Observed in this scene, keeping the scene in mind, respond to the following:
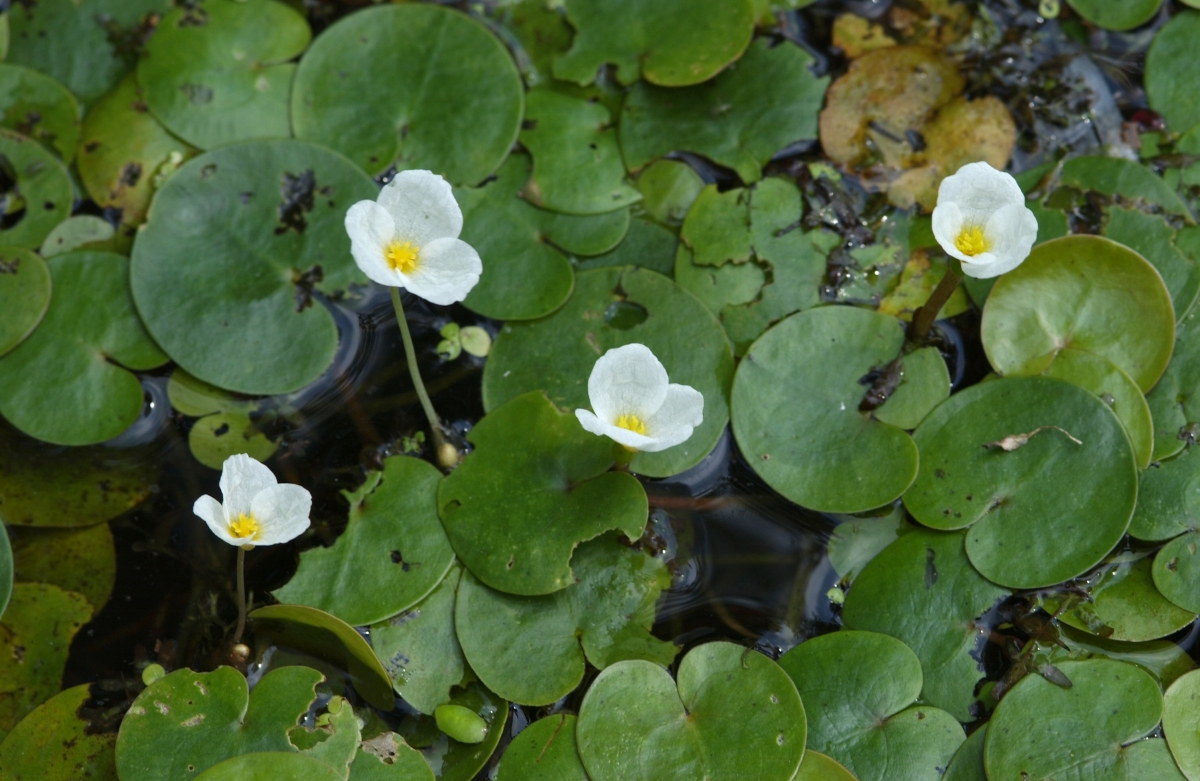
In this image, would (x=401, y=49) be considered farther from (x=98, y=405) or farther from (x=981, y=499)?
(x=981, y=499)

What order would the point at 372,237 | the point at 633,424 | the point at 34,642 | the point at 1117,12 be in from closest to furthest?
the point at 372,237
the point at 633,424
the point at 34,642
the point at 1117,12

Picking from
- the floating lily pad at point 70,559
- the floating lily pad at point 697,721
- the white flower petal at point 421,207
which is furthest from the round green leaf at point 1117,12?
the floating lily pad at point 70,559

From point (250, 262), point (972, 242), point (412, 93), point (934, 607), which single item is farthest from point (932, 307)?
point (250, 262)

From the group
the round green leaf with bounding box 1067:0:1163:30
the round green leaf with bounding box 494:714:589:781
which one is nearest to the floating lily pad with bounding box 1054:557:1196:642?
the round green leaf with bounding box 494:714:589:781

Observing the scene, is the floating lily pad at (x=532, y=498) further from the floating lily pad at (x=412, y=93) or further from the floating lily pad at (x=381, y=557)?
the floating lily pad at (x=412, y=93)

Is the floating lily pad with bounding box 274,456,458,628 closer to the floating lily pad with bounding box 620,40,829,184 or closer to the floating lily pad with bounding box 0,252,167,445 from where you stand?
the floating lily pad with bounding box 0,252,167,445

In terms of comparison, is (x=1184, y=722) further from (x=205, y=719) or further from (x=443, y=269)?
(x=205, y=719)
